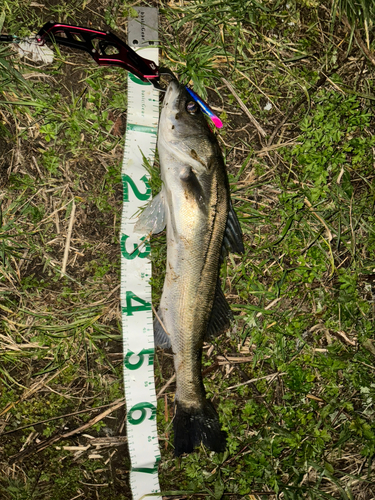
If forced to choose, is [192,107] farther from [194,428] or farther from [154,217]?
[194,428]

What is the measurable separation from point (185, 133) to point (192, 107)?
248 mm

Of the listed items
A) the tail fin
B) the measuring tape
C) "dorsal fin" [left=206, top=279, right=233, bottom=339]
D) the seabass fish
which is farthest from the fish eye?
the tail fin

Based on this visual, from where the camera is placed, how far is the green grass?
330cm

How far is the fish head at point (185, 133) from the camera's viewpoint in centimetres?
293

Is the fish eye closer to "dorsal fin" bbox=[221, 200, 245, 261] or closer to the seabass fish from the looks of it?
the seabass fish

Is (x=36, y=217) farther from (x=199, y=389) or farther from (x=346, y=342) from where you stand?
(x=346, y=342)

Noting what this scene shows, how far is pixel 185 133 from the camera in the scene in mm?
2945

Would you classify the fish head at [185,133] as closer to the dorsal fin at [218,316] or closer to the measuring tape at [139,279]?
the measuring tape at [139,279]

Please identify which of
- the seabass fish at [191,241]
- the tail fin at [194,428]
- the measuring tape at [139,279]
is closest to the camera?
the seabass fish at [191,241]

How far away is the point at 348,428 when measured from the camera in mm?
3648

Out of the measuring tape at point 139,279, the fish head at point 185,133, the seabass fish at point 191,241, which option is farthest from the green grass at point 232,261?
the fish head at point 185,133

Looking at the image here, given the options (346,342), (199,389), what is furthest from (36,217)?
(346,342)

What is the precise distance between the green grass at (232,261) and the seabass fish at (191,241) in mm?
406

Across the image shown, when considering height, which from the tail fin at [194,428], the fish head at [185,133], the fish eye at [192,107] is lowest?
the tail fin at [194,428]
